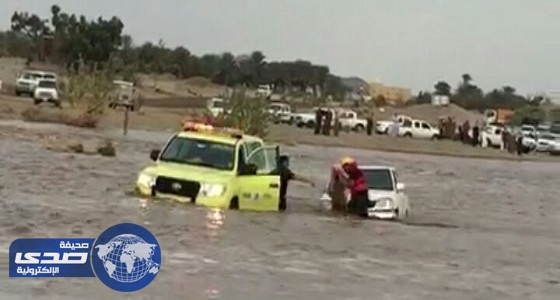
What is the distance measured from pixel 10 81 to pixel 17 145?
55.5 metres

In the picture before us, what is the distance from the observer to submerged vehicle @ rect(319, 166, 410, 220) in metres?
22.7

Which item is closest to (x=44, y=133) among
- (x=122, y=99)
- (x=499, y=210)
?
(x=499, y=210)

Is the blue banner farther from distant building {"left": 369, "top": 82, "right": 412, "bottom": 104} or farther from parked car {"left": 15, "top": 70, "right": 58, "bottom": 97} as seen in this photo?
distant building {"left": 369, "top": 82, "right": 412, "bottom": 104}

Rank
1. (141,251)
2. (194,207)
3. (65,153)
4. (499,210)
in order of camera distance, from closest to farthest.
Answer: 1. (141,251)
2. (194,207)
3. (499,210)
4. (65,153)

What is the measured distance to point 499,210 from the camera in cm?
2983

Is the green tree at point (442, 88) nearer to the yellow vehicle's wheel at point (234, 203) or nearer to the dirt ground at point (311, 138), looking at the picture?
the dirt ground at point (311, 138)

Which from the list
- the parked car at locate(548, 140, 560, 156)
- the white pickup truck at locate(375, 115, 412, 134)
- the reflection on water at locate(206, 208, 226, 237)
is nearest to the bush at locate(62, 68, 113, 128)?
the white pickup truck at locate(375, 115, 412, 134)

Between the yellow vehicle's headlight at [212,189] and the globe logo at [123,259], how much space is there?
1051 centimetres

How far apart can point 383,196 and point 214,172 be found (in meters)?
4.89

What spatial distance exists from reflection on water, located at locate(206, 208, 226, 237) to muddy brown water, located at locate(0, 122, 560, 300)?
3 cm

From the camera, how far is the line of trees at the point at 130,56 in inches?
4304

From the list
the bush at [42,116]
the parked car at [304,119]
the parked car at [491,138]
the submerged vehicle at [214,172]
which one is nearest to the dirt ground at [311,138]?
the bush at [42,116]

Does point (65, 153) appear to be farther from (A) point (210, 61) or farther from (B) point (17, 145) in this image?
(A) point (210, 61)

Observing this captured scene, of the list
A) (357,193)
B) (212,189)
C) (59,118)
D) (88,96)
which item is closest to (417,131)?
(59,118)
